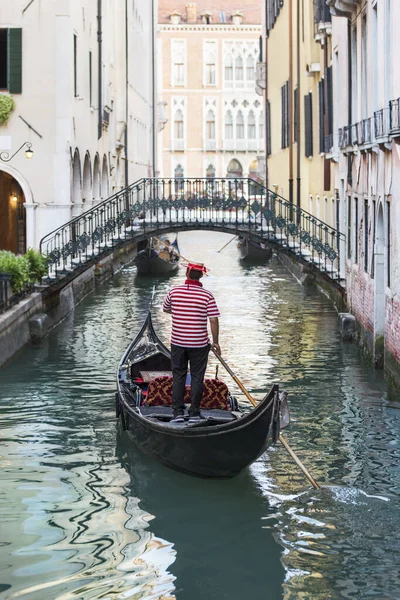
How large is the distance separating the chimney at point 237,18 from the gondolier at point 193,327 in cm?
6160

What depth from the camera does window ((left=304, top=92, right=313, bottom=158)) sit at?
Result: 25.6 meters

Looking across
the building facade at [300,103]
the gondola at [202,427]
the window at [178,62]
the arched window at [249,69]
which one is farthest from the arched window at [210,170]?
the gondola at [202,427]

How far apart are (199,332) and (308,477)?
1510 millimetres

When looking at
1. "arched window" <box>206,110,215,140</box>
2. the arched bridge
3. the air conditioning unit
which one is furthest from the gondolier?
"arched window" <box>206,110,215,140</box>

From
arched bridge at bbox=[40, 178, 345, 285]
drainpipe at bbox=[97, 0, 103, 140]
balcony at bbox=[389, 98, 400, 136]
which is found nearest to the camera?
balcony at bbox=[389, 98, 400, 136]

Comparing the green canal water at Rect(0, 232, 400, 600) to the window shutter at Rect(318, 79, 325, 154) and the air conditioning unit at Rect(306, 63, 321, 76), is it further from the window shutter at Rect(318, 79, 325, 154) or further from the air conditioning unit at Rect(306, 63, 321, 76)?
the air conditioning unit at Rect(306, 63, 321, 76)

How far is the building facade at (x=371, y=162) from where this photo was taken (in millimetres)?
14211

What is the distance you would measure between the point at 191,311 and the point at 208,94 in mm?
61210

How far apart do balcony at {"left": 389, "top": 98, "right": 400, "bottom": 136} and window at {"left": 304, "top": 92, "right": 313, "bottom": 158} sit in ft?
38.0

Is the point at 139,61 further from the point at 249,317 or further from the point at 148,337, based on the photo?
the point at 148,337

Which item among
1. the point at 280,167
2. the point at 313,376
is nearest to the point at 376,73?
the point at 313,376

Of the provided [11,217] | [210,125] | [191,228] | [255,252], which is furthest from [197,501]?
[210,125]

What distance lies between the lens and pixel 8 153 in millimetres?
21781

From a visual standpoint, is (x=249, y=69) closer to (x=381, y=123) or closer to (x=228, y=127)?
(x=228, y=127)
